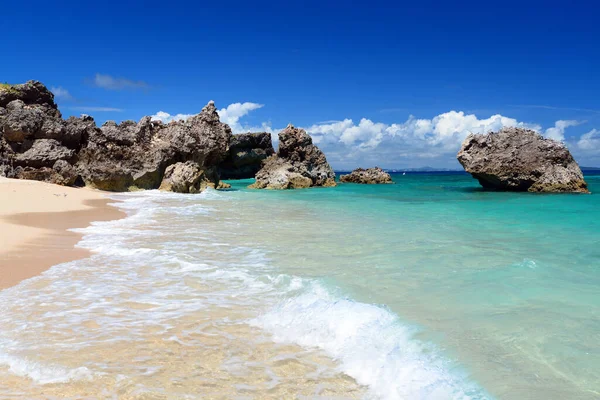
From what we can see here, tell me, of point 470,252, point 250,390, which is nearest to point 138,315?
point 250,390

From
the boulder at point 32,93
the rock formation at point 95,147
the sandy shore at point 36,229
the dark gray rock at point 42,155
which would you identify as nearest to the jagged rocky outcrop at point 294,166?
the rock formation at point 95,147

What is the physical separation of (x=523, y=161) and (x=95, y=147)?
27812mm

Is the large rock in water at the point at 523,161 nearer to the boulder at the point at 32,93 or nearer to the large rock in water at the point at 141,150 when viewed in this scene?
the large rock in water at the point at 141,150

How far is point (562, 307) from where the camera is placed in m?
5.21

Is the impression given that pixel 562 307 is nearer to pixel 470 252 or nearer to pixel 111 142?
pixel 470 252

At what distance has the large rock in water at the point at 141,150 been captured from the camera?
2625cm

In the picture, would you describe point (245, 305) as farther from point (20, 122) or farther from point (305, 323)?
point (20, 122)

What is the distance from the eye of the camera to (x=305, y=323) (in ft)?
14.9

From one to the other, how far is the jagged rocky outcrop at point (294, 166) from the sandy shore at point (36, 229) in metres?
23.3

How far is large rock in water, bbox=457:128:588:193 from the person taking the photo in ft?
97.8

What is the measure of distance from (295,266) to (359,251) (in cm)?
182

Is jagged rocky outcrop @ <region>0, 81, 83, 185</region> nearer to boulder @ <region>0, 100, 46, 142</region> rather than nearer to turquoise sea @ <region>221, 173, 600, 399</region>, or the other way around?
boulder @ <region>0, 100, 46, 142</region>

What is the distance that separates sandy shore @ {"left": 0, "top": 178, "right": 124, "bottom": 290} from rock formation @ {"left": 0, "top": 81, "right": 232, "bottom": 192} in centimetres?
754

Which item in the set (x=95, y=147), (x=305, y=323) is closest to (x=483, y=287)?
(x=305, y=323)
